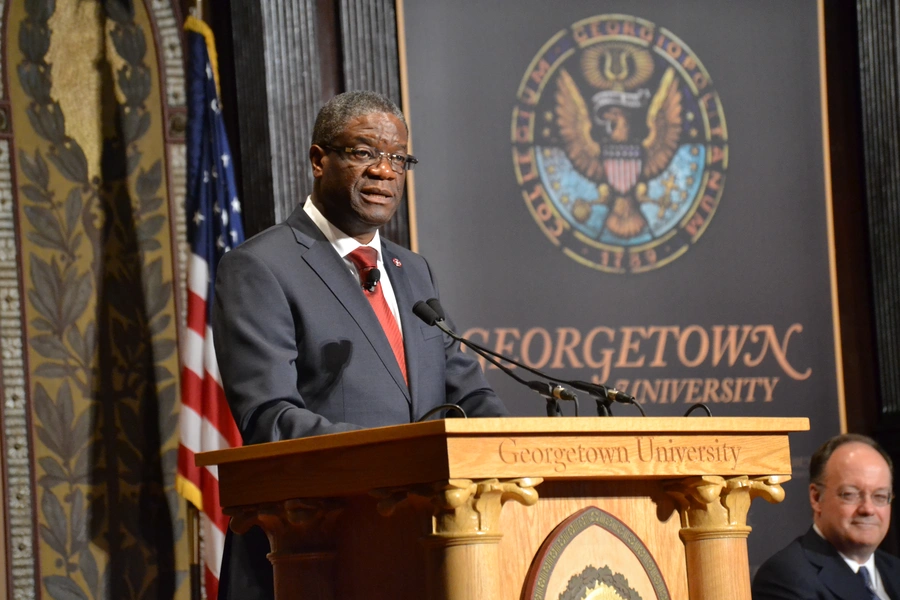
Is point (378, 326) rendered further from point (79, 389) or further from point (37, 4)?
point (37, 4)

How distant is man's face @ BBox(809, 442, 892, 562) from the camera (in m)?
3.86

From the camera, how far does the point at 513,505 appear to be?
1826 millimetres

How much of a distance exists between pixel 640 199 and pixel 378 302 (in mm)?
2497

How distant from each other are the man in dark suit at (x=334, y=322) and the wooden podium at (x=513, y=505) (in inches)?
5.1

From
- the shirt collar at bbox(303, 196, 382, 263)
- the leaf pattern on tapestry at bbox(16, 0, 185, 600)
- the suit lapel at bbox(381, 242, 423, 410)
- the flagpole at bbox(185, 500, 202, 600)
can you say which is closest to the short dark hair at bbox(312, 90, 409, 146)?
the shirt collar at bbox(303, 196, 382, 263)

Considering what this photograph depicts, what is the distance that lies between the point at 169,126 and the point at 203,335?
90cm

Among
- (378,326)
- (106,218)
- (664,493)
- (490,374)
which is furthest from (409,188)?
(664,493)

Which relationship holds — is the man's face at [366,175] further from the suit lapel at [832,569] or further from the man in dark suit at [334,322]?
the suit lapel at [832,569]

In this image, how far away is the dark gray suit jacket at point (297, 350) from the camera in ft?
7.06

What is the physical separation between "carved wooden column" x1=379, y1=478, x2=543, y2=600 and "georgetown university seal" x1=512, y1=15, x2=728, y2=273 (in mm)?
2929

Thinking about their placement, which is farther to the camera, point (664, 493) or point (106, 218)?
point (106, 218)

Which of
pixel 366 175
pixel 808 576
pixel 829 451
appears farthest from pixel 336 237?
pixel 829 451

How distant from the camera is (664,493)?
196 cm

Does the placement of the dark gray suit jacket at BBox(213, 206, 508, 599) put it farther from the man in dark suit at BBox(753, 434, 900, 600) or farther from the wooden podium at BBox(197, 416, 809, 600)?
the man in dark suit at BBox(753, 434, 900, 600)
